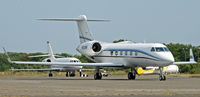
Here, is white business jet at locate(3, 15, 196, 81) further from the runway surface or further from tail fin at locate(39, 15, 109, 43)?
the runway surface

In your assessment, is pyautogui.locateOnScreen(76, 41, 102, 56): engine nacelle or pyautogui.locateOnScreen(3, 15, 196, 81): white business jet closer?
pyautogui.locateOnScreen(3, 15, 196, 81): white business jet

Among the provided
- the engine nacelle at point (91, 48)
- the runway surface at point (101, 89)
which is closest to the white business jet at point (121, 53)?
the engine nacelle at point (91, 48)

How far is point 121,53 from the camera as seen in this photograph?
47.3 m

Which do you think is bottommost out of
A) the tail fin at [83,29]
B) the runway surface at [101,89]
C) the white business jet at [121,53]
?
the runway surface at [101,89]

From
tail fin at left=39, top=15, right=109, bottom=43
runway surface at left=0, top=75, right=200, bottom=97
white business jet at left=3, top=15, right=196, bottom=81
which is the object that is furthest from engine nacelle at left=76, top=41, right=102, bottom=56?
runway surface at left=0, top=75, right=200, bottom=97

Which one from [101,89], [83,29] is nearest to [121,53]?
[83,29]

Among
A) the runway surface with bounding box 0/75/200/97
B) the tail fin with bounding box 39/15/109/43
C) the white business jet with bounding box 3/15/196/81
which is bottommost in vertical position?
the runway surface with bounding box 0/75/200/97

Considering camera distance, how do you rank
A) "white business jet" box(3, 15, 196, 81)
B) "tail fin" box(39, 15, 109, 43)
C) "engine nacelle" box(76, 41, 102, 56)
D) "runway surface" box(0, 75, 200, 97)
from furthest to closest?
"tail fin" box(39, 15, 109, 43) < "engine nacelle" box(76, 41, 102, 56) < "white business jet" box(3, 15, 196, 81) < "runway surface" box(0, 75, 200, 97)

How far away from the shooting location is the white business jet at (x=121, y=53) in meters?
44.0

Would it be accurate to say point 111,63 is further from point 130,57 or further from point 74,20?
point 74,20

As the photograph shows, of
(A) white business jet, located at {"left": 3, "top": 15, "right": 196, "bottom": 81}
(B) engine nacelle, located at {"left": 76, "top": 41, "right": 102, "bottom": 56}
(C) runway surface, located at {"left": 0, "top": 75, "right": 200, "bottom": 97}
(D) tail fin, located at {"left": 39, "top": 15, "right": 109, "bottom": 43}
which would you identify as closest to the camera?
(C) runway surface, located at {"left": 0, "top": 75, "right": 200, "bottom": 97}

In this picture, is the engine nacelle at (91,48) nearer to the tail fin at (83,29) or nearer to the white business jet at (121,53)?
the white business jet at (121,53)

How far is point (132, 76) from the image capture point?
46.6m

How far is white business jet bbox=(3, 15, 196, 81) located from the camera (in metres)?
44.0
